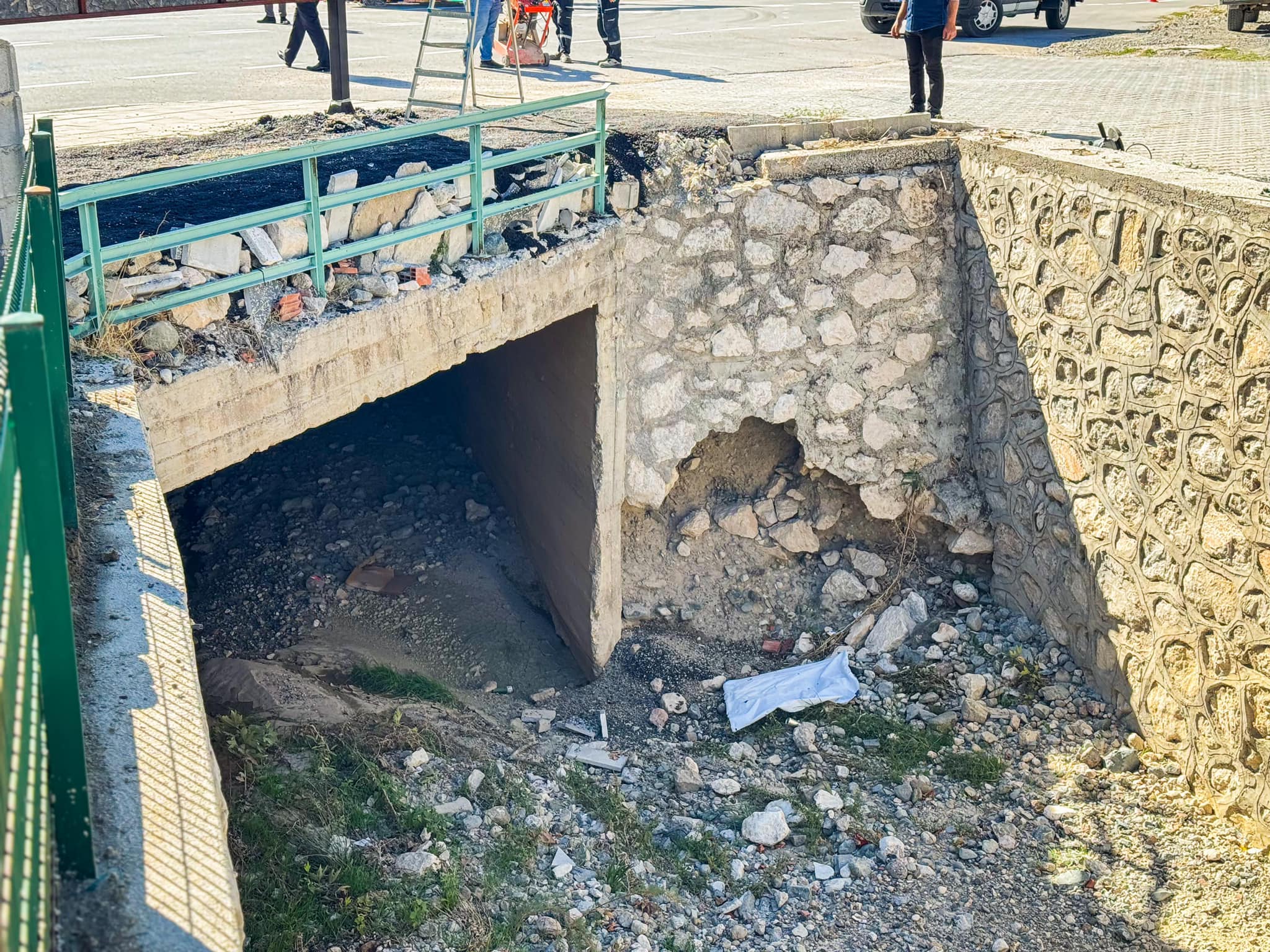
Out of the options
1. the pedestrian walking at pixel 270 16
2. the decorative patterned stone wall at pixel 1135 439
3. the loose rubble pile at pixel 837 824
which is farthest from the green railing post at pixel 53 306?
the pedestrian walking at pixel 270 16

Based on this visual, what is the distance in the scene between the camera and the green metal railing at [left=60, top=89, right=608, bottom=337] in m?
4.78

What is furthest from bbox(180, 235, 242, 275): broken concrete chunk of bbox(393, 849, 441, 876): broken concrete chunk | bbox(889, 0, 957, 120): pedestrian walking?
bbox(889, 0, 957, 120): pedestrian walking

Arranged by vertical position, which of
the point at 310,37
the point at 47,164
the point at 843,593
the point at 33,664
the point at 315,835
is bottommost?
the point at 843,593

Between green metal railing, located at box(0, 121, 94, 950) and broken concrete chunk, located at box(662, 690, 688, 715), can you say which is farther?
broken concrete chunk, located at box(662, 690, 688, 715)

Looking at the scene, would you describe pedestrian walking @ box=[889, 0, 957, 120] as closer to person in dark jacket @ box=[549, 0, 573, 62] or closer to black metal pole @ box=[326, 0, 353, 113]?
A: black metal pole @ box=[326, 0, 353, 113]

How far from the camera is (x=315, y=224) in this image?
5637 mm

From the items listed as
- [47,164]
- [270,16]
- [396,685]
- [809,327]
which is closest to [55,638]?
Answer: [47,164]

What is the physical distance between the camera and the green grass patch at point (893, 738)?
6.88m

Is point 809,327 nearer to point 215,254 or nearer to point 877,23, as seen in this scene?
point 215,254

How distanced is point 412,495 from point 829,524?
3301 mm

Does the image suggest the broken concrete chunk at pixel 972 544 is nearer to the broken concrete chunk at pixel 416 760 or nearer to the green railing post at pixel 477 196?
the green railing post at pixel 477 196

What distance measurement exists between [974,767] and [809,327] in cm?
311

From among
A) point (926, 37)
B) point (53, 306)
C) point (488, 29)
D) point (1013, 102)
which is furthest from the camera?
point (488, 29)

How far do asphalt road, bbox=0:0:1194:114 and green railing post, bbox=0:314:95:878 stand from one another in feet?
26.9
